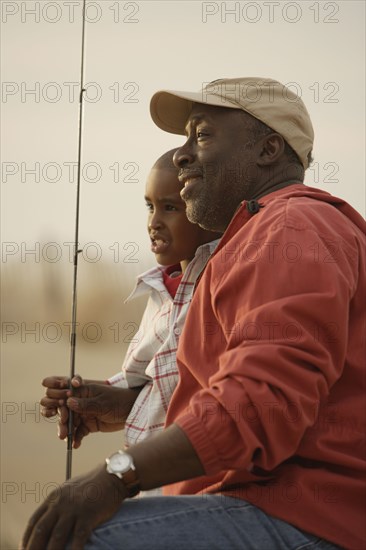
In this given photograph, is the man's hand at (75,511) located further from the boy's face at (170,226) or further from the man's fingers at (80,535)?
the boy's face at (170,226)

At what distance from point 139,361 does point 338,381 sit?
0.96 metres

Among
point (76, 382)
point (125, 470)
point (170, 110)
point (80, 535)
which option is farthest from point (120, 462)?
point (170, 110)

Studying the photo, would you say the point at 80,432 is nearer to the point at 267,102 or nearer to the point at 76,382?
the point at 76,382

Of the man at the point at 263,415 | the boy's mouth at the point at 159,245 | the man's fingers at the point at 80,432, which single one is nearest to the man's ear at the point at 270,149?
the man at the point at 263,415

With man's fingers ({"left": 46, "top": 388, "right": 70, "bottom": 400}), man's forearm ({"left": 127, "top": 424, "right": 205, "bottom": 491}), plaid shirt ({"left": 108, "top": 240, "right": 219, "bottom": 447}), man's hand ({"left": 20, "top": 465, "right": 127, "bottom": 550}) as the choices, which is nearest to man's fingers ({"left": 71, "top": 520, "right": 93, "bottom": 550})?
man's hand ({"left": 20, "top": 465, "right": 127, "bottom": 550})

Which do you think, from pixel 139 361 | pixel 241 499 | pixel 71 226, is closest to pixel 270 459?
pixel 241 499

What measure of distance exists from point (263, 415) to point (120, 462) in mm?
239

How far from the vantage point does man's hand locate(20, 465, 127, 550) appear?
4.22 ft

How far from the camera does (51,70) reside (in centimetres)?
305

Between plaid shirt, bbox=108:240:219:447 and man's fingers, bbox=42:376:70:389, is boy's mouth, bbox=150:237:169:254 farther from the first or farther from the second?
man's fingers, bbox=42:376:70:389

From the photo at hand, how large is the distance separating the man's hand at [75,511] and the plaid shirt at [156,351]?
84cm

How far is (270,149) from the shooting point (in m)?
2.00

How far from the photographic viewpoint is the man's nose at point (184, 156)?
6.68 feet

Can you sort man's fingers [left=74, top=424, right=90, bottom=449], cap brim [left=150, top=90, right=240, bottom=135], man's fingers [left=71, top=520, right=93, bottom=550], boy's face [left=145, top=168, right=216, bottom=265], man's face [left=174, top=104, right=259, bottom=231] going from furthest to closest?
man's fingers [left=74, top=424, right=90, bottom=449]
boy's face [left=145, top=168, right=216, bottom=265]
cap brim [left=150, top=90, right=240, bottom=135]
man's face [left=174, top=104, right=259, bottom=231]
man's fingers [left=71, top=520, right=93, bottom=550]
